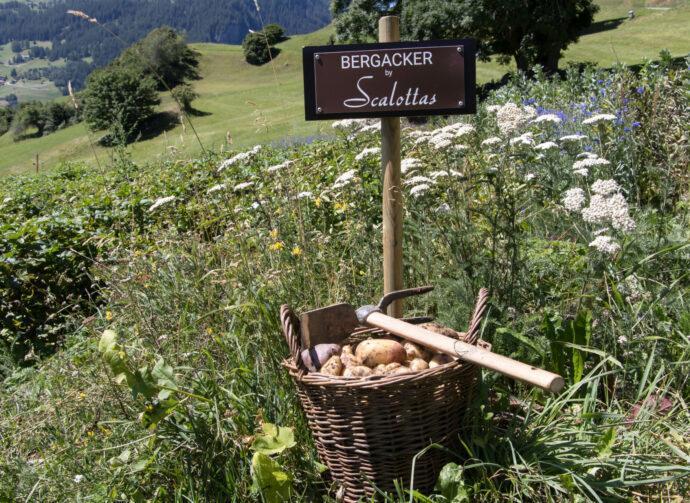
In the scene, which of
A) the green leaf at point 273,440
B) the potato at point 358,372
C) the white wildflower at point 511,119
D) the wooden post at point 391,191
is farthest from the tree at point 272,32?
the green leaf at point 273,440

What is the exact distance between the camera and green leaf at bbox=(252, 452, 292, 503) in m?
2.18

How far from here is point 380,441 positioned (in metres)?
2.15

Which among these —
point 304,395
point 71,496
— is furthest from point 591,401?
point 71,496

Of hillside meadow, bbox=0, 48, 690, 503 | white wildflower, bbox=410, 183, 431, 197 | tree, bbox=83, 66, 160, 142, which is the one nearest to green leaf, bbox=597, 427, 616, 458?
hillside meadow, bbox=0, 48, 690, 503

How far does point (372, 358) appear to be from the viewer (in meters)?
2.29

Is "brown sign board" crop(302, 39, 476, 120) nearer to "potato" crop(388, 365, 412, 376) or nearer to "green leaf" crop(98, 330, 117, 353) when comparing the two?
"potato" crop(388, 365, 412, 376)

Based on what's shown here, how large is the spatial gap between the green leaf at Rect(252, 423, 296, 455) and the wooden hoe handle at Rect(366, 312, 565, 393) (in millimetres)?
527

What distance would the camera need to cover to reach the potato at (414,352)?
7.80 ft

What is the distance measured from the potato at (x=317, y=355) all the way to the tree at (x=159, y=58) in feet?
4.94

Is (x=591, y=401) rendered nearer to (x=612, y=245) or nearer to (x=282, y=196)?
(x=612, y=245)

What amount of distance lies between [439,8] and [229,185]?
76.2 feet

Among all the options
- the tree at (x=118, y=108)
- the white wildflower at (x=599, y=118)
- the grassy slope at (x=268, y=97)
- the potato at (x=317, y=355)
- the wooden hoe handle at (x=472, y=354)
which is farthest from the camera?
the grassy slope at (x=268, y=97)

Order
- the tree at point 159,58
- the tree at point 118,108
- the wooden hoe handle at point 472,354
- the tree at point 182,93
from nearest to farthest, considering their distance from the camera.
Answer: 1. the wooden hoe handle at point 472,354
2. the tree at point 159,58
3. the tree at point 182,93
4. the tree at point 118,108

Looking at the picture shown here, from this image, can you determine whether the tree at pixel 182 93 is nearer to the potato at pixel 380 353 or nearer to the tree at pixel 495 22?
the potato at pixel 380 353
